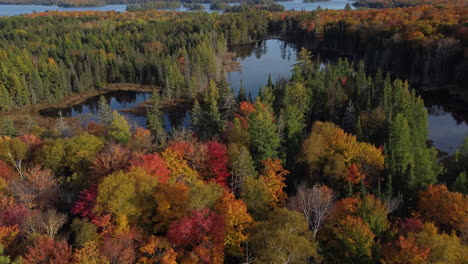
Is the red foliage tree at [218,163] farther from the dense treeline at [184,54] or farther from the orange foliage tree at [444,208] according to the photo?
the dense treeline at [184,54]

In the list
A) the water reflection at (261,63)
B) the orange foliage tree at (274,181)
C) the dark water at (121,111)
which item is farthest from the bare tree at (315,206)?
the water reflection at (261,63)

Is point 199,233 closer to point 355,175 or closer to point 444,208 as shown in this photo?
point 355,175

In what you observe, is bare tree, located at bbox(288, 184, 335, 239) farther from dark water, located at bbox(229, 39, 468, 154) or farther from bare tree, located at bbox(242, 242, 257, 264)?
dark water, located at bbox(229, 39, 468, 154)

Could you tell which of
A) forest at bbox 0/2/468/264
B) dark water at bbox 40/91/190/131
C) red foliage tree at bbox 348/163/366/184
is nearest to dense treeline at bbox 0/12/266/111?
dark water at bbox 40/91/190/131

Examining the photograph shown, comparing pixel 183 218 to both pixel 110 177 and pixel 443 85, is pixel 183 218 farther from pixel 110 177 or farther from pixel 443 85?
pixel 443 85

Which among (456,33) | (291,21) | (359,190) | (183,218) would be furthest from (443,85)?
(291,21)

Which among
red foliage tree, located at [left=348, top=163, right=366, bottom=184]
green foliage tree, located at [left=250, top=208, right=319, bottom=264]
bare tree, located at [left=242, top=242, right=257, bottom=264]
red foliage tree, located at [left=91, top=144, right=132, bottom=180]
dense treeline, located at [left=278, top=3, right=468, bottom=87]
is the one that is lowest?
bare tree, located at [left=242, top=242, right=257, bottom=264]

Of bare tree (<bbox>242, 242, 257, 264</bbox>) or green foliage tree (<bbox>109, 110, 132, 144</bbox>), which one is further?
green foliage tree (<bbox>109, 110, 132, 144</bbox>)
